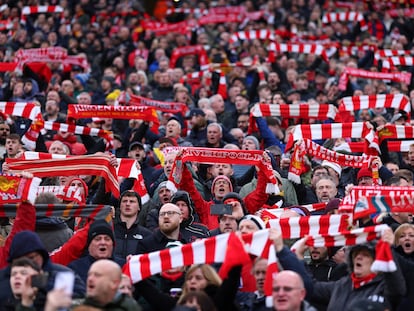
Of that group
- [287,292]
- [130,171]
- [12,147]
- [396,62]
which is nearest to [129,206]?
[130,171]

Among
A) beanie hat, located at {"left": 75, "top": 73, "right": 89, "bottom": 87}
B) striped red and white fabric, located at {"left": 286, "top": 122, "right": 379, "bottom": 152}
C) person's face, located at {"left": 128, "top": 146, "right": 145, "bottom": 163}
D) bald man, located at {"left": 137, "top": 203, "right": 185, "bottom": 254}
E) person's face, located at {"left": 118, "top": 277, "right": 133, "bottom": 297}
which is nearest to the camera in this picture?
person's face, located at {"left": 118, "top": 277, "right": 133, "bottom": 297}

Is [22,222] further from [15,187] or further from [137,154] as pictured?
[137,154]

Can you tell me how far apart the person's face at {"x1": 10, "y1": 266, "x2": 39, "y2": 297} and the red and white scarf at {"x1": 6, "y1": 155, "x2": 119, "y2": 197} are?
13.8 feet

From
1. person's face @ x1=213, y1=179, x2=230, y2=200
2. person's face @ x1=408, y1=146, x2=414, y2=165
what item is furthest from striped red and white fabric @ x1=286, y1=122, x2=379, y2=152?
person's face @ x1=213, y1=179, x2=230, y2=200

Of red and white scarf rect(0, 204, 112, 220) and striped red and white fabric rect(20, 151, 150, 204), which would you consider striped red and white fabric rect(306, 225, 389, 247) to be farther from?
striped red and white fabric rect(20, 151, 150, 204)

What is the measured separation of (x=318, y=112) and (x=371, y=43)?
900 centimetres

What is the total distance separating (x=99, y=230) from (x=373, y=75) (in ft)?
38.9

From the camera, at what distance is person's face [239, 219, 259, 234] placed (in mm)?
11859

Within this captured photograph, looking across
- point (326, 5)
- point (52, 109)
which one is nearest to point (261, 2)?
point (326, 5)

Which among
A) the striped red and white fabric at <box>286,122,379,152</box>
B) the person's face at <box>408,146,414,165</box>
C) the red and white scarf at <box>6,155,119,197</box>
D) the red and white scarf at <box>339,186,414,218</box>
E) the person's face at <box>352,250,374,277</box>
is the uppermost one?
the striped red and white fabric at <box>286,122,379,152</box>

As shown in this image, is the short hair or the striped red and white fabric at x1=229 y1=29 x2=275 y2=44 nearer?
the short hair

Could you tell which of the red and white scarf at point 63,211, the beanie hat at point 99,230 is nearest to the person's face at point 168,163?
the red and white scarf at point 63,211

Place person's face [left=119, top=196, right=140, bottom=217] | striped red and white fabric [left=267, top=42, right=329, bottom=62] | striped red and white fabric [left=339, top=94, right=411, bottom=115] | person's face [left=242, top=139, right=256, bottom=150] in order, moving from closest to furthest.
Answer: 1. person's face [left=119, top=196, right=140, bottom=217]
2. person's face [left=242, top=139, right=256, bottom=150]
3. striped red and white fabric [left=339, top=94, right=411, bottom=115]
4. striped red and white fabric [left=267, top=42, right=329, bottom=62]

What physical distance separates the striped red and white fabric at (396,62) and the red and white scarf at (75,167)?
35.1 feet
